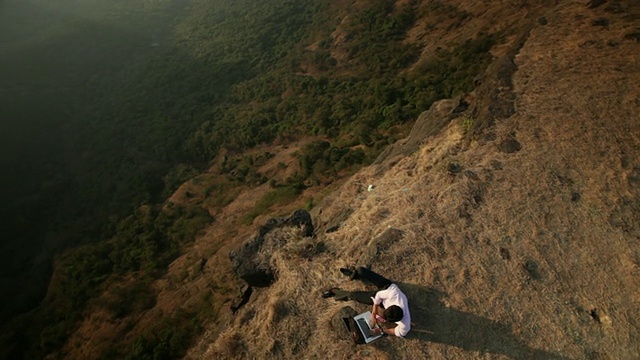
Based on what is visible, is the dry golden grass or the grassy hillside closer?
the dry golden grass

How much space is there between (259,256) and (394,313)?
4390 mm

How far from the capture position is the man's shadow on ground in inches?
280

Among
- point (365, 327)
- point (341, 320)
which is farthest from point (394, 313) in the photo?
point (341, 320)

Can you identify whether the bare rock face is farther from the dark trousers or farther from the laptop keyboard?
the laptop keyboard

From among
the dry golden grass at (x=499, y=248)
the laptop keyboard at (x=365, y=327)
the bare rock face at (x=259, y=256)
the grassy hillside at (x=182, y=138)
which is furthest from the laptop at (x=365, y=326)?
the grassy hillside at (x=182, y=138)

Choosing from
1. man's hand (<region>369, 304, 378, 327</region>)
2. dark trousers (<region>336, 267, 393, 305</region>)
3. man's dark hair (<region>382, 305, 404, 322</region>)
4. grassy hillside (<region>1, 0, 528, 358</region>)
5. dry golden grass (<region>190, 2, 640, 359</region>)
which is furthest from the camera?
grassy hillside (<region>1, 0, 528, 358</region>)

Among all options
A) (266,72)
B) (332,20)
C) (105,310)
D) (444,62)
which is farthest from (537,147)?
(332,20)

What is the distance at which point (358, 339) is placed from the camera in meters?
7.06

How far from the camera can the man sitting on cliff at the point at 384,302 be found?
664 centimetres

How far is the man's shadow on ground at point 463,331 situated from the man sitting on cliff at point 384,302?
589 millimetres

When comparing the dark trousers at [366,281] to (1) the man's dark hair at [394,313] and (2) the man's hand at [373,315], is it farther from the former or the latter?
(1) the man's dark hair at [394,313]

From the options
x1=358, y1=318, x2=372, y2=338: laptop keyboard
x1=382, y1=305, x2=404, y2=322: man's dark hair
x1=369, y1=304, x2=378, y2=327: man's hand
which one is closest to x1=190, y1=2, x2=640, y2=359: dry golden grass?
x1=358, y1=318, x2=372, y2=338: laptop keyboard

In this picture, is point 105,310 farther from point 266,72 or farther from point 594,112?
point 266,72

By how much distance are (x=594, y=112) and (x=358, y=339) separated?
34.8 ft
